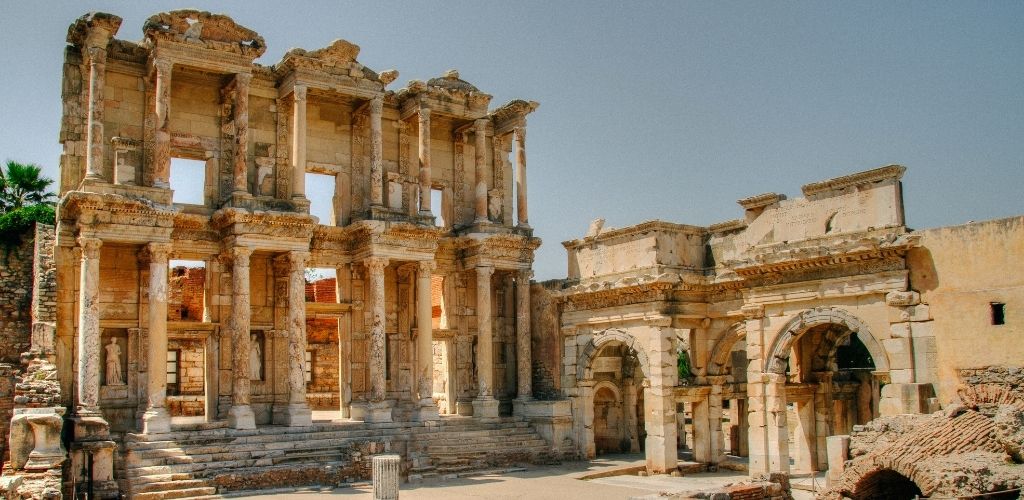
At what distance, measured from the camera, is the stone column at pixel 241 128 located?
21.7 metres

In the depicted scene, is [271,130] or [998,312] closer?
[998,312]

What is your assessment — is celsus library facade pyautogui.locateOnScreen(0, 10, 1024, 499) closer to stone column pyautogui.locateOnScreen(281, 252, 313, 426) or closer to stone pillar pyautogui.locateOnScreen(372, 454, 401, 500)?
stone column pyautogui.locateOnScreen(281, 252, 313, 426)

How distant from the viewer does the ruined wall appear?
15.0 metres

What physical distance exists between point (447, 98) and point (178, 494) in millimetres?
12382

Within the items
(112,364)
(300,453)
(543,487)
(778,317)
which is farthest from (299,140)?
(778,317)

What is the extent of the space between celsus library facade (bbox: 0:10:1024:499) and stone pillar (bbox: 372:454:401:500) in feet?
12.5

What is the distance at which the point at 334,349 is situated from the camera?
3186cm

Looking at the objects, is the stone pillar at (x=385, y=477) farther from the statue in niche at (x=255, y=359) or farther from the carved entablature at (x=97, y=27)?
the carved entablature at (x=97, y=27)

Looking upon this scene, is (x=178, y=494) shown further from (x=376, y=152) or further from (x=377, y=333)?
(x=376, y=152)

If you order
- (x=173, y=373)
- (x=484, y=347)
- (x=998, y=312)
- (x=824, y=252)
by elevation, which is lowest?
(x=173, y=373)

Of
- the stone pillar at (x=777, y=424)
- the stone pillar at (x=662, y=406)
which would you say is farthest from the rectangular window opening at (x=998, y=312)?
the stone pillar at (x=662, y=406)

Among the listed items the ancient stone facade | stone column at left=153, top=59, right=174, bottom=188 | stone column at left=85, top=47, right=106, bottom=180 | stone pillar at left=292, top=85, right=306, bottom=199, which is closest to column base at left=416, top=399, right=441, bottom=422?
the ancient stone facade

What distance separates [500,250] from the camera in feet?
82.9

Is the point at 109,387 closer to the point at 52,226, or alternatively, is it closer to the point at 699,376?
the point at 52,226
